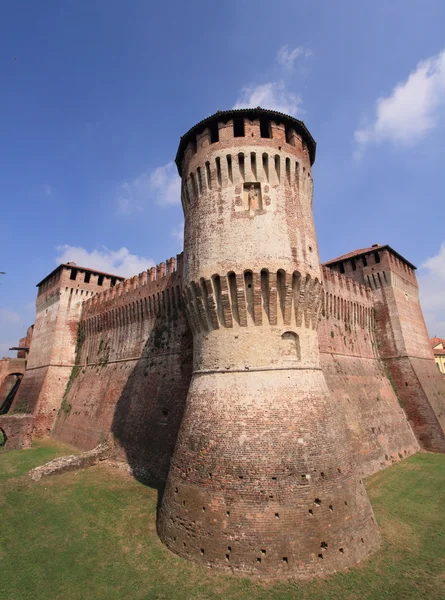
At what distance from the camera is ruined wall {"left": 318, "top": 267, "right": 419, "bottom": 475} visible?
17.9m

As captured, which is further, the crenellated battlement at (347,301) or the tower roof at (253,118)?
the crenellated battlement at (347,301)

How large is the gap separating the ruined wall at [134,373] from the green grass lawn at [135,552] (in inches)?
102

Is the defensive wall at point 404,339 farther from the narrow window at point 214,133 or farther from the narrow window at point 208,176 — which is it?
the narrow window at point 208,176

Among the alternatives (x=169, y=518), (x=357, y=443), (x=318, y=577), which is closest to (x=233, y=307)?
(x=169, y=518)

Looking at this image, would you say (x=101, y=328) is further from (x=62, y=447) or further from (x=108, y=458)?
(x=108, y=458)

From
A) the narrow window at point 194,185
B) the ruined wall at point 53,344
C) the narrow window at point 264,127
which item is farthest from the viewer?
the ruined wall at point 53,344

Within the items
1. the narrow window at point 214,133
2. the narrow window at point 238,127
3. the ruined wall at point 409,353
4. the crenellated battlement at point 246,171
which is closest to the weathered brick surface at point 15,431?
the crenellated battlement at point 246,171

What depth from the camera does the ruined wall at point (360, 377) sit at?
17.9 m

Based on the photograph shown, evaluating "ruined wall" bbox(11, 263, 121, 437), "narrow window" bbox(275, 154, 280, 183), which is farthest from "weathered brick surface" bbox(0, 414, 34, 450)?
"narrow window" bbox(275, 154, 280, 183)

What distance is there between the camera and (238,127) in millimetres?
13805

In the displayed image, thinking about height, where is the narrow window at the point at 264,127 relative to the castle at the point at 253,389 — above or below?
above

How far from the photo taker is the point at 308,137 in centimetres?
1465

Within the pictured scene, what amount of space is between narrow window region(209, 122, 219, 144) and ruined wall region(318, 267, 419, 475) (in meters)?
11.8

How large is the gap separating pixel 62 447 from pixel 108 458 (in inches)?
260
